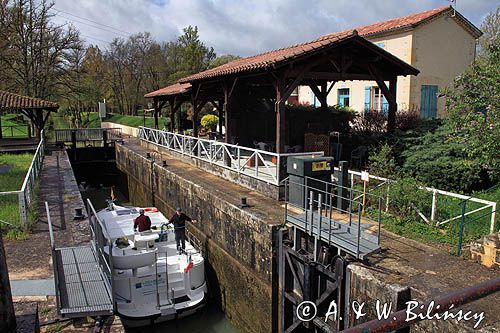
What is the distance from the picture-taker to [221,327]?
10.4 m

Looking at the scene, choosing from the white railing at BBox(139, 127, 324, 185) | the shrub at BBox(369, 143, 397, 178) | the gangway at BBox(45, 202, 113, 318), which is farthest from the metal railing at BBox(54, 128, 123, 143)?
the gangway at BBox(45, 202, 113, 318)

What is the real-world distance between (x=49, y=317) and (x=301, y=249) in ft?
14.8

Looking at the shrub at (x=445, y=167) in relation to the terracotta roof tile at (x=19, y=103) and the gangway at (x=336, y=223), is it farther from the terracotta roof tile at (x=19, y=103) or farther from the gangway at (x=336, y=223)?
the terracotta roof tile at (x=19, y=103)

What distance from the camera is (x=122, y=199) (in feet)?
82.8

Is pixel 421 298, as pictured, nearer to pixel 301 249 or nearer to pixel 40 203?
pixel 301 249

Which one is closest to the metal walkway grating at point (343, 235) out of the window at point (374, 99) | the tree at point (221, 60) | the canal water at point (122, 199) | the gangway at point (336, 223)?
the gangway at point (336, 223)

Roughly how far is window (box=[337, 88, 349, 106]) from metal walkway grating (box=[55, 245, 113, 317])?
1951cm

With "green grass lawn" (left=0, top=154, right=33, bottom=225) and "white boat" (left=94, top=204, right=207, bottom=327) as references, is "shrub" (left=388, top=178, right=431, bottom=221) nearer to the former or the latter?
"white boat" (left=94, top=204, right=207, bottom=327)

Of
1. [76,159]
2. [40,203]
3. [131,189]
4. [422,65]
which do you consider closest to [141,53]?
[76,159]

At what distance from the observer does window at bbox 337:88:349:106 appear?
25.0 meters

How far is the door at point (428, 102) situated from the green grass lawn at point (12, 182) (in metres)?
18.8

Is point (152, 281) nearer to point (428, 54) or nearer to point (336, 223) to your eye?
point (336, 223)

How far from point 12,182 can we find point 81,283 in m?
10.7

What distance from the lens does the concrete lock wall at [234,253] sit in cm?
916
